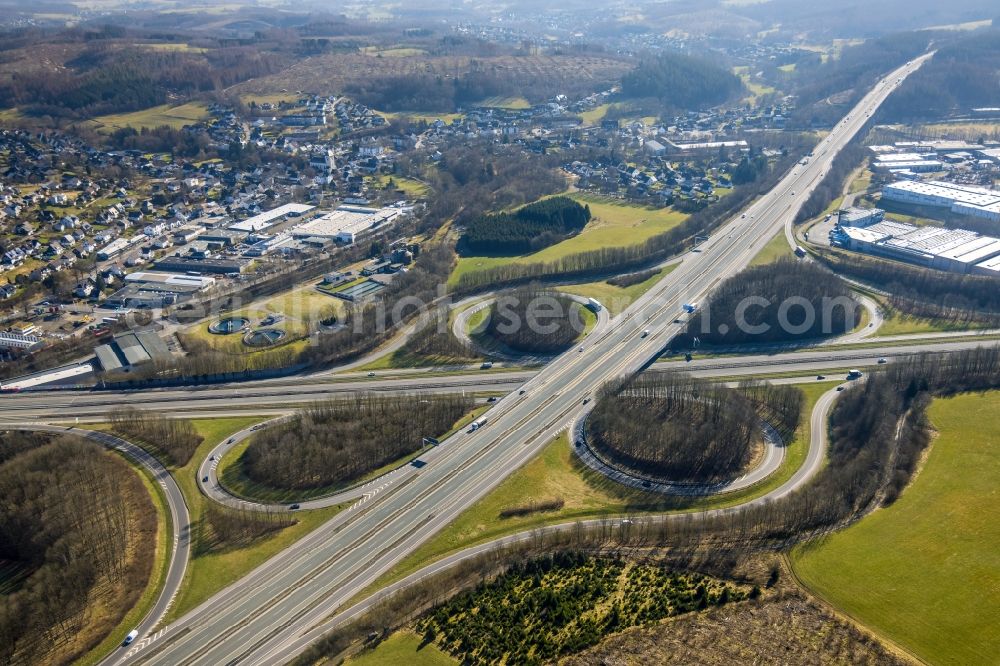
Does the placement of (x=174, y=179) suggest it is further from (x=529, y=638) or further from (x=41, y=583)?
(x=529, y=638)

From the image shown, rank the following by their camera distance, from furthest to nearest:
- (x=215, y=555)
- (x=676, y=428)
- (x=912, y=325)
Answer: (x=912, y=325) < (x=676, y=428) < (x=215, y=555)

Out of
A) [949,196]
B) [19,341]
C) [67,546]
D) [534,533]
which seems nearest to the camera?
[67,546]

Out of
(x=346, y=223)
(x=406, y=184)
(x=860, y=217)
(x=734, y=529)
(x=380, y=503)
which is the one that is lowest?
(x=380, y=503)

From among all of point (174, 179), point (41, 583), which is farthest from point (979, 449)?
point (174, 179)

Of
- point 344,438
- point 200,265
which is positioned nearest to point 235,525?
point 344,438

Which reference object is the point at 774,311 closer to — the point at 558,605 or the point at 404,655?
the point at 558,605

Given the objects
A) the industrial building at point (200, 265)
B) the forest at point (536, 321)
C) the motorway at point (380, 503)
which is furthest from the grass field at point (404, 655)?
the industrial building at point (200, 265)
